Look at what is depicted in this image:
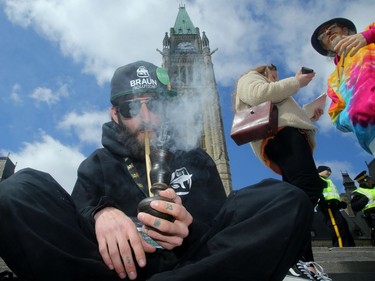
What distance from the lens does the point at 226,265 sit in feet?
3.12

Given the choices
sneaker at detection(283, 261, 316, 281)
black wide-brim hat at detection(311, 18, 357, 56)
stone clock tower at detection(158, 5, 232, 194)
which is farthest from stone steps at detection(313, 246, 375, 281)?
stone clock tower at detection(158, 5, 232, 194)

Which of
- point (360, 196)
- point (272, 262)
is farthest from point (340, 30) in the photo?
point (360, 196)

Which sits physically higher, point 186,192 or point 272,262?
point 186,192

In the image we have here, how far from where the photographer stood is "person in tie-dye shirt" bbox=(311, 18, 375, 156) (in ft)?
6.48

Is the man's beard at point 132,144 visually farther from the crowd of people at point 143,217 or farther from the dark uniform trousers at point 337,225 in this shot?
the dark uniform trousers at point 337,225

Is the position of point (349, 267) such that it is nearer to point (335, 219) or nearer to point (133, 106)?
point (133, 106)

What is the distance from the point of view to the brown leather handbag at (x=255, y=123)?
2.35m

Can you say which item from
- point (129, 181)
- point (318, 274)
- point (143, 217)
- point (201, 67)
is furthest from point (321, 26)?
point (201, 67)

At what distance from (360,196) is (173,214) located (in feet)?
19.9

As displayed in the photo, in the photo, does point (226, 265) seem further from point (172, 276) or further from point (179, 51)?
point (179, 51)

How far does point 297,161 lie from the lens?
2.23m

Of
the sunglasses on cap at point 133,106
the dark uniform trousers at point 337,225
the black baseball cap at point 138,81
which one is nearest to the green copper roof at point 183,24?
the dark uniform trousers at point 337,225

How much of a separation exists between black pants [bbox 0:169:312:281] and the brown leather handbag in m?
1.32

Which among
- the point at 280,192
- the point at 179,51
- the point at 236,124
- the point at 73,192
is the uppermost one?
the point at 179,51
